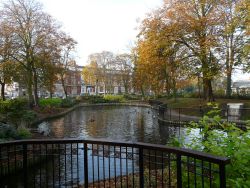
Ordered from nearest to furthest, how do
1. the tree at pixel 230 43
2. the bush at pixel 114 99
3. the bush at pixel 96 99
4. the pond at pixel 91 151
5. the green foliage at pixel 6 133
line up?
the pond at pixel 91 151 < the green foliage at pixel 6 133 < the tree at pixel 230 43 < the bush at pixel 96 99 < the bush at pixel 114 99

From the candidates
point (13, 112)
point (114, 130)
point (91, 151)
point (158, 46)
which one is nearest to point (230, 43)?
point (158, 46)

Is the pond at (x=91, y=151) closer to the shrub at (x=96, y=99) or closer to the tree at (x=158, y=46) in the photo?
the tree at (x=158, y=46)

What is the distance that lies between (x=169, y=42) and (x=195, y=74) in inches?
173

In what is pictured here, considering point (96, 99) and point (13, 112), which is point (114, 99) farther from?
point (13, 112)

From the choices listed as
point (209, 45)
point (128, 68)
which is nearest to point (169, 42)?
point (209, 45)

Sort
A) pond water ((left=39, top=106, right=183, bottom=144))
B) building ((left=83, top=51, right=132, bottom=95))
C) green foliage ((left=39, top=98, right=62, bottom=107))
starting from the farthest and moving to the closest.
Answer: building ((left=83, top=51, right=132, bottom=95)), green foliage ((left=39, top=98, right=62, bottom=107)), pond water ((left=39, top=106, right=183, bottom=144))

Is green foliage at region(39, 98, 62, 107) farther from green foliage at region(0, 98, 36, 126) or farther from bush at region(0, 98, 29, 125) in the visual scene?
green foliage at region(0, 98, 36, 126)

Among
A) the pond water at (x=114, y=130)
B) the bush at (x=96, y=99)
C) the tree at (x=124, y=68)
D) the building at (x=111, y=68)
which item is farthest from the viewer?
the building at (x=111, y=68)

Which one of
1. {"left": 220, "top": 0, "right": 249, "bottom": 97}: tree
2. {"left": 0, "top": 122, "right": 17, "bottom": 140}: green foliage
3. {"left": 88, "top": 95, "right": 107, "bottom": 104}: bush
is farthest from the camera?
{"left": 88, "top": 95, "right": 107, "bottom": 104}: bush

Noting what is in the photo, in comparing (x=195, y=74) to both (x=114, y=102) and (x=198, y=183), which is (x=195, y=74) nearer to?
(x=198, y=183)

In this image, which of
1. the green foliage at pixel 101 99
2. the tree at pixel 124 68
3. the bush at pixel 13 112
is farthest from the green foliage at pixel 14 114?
the tree at pixel 124 68

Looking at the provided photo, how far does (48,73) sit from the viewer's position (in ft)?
97.9

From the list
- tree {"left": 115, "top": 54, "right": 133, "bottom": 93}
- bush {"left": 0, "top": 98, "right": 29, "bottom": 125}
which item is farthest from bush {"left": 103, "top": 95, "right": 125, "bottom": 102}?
bush {"left": 0, "top": 98, "right": 29, "bottom": 125}

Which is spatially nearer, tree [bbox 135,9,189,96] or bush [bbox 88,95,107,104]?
tree [bbox 135,9,189,96]
